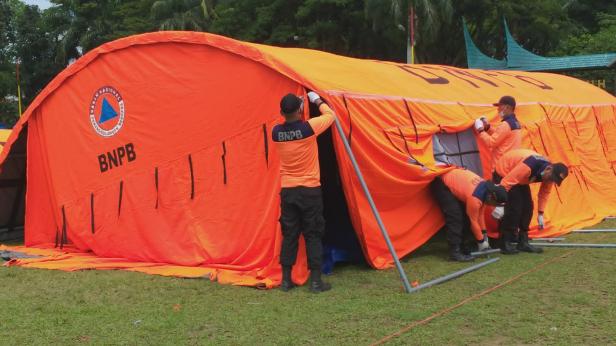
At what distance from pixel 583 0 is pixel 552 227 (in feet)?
114

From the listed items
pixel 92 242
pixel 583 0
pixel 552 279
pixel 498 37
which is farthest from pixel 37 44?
pixel 552 279

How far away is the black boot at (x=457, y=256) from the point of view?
7.20 m

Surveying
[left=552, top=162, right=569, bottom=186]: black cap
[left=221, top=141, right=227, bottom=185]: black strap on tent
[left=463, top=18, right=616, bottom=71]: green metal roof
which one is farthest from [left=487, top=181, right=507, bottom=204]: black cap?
[left=463, top=18, right=616, bottom=71]: green metal roof

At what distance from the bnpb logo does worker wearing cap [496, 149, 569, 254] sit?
16.6 ft

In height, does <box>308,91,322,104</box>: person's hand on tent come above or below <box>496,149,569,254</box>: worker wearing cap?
above

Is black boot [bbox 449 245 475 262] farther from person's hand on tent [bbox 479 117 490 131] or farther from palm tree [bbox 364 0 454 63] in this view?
palm tree [bbox 364 0 454 63]

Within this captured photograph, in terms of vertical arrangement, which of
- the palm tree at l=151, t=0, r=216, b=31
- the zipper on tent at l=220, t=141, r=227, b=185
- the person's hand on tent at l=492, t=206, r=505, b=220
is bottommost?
the person's hand on tent at l=492, t=206, r=505, b=220

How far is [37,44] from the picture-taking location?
42.8 metres

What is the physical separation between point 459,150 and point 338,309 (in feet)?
13.2

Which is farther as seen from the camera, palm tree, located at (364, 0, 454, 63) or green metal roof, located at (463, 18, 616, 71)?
palm tree, located at (364, 0, 454, 63)

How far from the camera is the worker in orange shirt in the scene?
7219 millimetres

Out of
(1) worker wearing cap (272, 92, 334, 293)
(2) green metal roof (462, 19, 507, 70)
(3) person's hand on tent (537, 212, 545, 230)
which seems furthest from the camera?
(2) green metal roof (462, 19, 507, 70)

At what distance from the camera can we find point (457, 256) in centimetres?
724

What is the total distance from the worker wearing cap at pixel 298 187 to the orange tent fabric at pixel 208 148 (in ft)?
1.29
